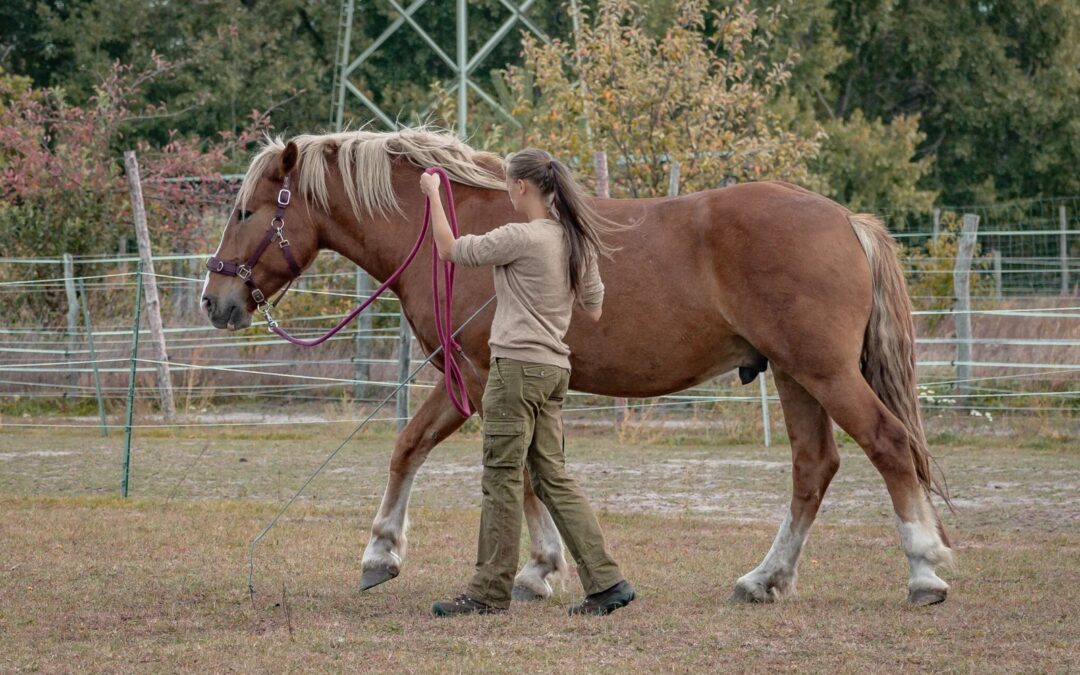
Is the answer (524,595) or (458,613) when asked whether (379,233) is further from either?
(458,613)

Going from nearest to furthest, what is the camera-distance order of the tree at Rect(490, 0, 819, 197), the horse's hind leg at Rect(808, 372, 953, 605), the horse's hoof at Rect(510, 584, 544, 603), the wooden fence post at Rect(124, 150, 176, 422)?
the horse's hind leg at Rect(808, 372, 953, 605)
the horse's hoof at Rect(510, 584, 544, 603)
the wooden fence post at Rect(124, 150, 176, 422)
the tree at Rect(490, 0, 819, 197)

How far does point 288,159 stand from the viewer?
20.8 ft

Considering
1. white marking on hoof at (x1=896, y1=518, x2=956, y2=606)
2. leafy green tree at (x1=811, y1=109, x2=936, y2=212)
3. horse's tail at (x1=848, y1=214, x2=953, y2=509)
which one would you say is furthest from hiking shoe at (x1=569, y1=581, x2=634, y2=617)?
leafy green tree at (x1=811, y1=109, x2=936, y2=212)

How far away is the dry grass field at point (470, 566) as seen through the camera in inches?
182

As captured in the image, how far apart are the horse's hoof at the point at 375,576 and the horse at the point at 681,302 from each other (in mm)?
10

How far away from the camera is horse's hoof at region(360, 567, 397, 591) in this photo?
600 centimetres

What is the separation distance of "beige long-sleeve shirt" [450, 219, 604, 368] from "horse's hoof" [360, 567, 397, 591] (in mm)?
1391

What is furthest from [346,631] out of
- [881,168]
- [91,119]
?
[881,168]

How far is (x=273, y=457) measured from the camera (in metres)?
11.6

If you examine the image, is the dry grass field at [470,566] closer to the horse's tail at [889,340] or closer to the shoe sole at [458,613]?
the shoe sole at [458,613]

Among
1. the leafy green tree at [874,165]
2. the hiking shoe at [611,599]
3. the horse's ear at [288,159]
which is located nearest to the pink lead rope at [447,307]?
the horse's ear at [288,159]

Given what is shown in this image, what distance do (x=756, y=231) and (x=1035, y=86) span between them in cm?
2544

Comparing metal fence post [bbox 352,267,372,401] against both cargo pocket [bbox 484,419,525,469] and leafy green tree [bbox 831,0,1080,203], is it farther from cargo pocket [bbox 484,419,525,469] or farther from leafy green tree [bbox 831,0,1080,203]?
leafy green tree [bbox 831,0,1080,203]

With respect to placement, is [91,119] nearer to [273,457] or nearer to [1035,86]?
[273,457]
